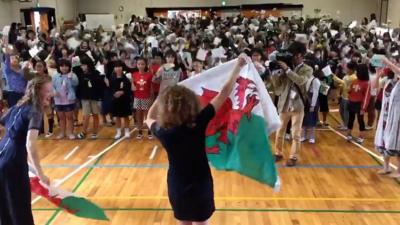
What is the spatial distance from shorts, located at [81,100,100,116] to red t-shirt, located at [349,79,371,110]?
4.46 m

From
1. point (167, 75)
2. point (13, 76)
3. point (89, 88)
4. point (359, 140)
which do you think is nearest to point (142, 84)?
point (167, 75)

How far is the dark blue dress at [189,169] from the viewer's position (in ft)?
9.41

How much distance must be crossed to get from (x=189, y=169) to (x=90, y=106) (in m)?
5.68

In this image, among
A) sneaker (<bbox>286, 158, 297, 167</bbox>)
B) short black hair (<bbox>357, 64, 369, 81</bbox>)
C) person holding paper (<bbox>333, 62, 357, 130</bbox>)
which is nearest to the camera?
sneaker (<bbox>286, 158, 297, 167</bbox>)

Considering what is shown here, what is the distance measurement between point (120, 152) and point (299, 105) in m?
3.03

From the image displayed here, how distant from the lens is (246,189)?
5801 mm

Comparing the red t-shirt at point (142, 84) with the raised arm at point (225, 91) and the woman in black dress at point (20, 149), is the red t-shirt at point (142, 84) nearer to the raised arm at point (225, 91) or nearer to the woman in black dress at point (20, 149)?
the woman in black dress at point (20, 149)

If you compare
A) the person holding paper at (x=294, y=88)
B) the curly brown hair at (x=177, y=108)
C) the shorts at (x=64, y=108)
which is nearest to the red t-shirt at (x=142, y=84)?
the shorts at (x=64, y=108)

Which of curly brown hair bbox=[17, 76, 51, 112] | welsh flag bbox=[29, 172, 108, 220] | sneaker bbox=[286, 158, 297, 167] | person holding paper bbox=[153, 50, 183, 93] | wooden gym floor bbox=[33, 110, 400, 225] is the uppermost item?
curly brown hair bbox=[17, 76, 51, 112]

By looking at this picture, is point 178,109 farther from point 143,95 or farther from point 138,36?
point 138,36

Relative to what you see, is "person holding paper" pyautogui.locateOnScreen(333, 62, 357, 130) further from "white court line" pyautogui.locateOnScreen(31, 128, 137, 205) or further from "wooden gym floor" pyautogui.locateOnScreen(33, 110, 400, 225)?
"white court line" pyautogui.locateOnScreen(31, 128, 137, 205)

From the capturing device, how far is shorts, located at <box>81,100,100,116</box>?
8.19 metres

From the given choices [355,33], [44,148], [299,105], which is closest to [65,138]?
[44,148]

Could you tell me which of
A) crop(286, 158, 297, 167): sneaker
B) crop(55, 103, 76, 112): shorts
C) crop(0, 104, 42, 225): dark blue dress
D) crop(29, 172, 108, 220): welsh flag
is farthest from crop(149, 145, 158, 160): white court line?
crop(0, 104, 42, 225): dark blue dress
